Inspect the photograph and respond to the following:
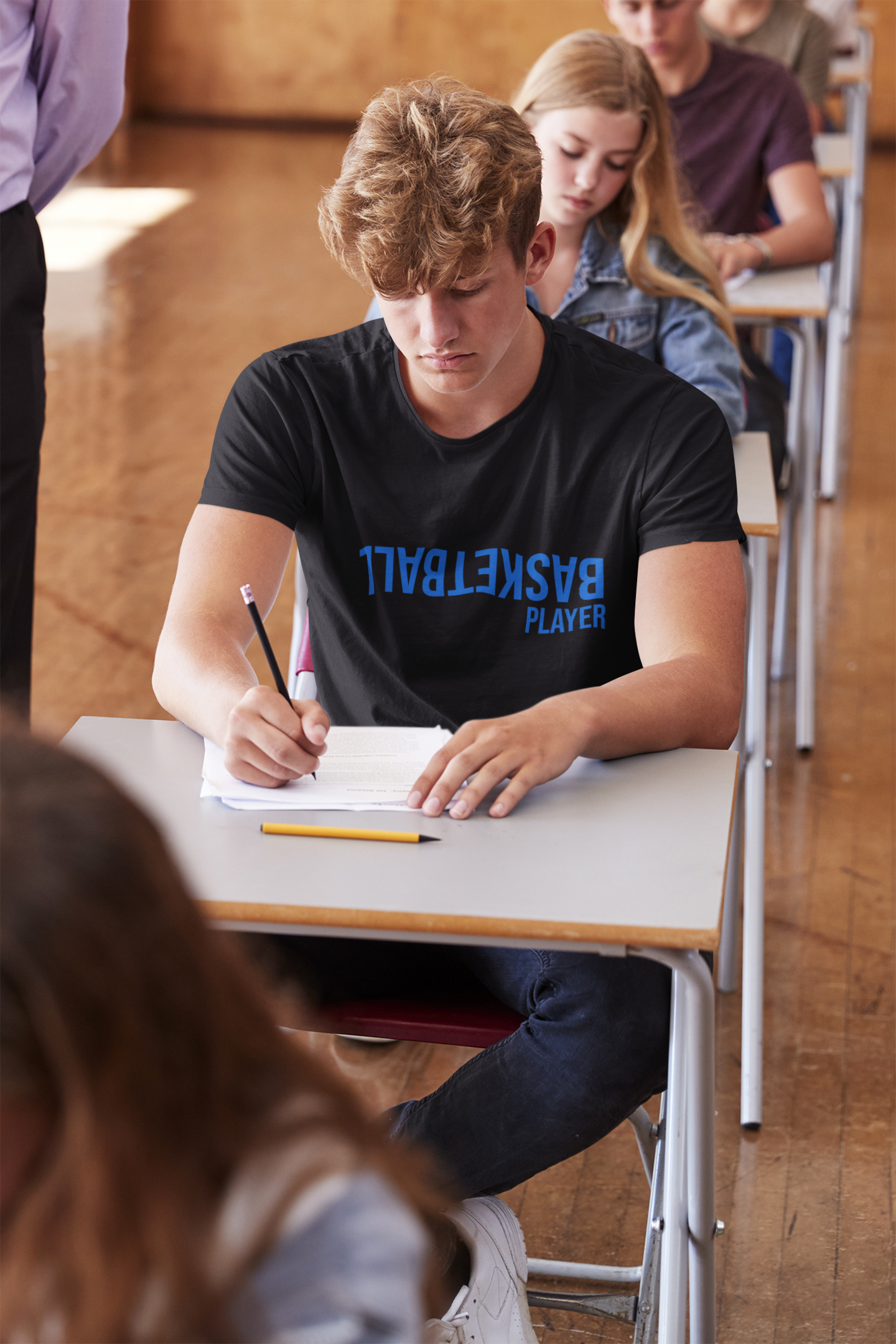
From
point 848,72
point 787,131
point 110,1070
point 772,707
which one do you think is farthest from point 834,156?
point 110,1070

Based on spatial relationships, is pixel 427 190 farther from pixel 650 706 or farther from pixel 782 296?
pixel 782 296

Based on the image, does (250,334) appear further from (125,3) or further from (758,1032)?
(758,1032)

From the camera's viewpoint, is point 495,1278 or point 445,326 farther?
point 445,326

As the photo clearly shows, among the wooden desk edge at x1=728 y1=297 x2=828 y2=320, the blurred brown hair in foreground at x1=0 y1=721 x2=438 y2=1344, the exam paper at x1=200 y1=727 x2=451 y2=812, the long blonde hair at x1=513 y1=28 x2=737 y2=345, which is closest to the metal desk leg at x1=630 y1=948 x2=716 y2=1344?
the exam paper at x1=200 y1=727 x2=451 y2=812

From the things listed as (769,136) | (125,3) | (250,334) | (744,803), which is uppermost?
(125,3)

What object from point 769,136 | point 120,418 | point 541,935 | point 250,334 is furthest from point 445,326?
point 250,334

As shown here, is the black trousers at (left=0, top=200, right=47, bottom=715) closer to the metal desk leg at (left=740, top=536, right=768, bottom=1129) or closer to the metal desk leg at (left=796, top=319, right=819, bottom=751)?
the metal desk leg at (left=740, top=536, right=768, bottom=1129)

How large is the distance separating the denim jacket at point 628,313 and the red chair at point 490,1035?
121 centimetres

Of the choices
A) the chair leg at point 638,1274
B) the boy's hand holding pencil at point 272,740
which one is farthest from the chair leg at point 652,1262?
the boy's hand holding pencil at point 272,740

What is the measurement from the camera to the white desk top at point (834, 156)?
12.9 ft

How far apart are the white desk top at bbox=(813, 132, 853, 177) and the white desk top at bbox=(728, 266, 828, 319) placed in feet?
2.96

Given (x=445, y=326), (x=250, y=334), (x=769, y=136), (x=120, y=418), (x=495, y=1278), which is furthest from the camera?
(x=250, y=334)

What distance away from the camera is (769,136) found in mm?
3291

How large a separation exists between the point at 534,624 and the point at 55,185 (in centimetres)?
102
